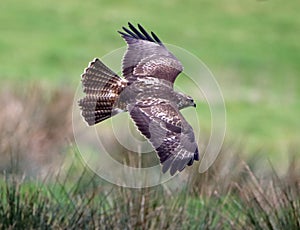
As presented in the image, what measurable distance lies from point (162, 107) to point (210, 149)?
620 centimetres

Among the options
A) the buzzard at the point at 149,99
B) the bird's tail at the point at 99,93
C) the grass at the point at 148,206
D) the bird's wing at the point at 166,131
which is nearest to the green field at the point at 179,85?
the grass at the point at 148,206

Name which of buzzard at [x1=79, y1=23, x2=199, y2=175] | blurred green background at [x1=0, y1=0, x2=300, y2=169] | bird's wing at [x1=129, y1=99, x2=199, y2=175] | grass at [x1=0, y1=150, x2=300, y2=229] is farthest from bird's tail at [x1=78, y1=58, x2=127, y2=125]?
blurred green background at [x1=0, y1=0, x2=300, y2=169]

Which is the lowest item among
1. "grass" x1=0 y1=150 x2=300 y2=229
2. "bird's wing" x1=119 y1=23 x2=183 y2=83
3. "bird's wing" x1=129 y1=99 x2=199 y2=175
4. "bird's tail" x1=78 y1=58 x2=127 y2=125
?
"grass" x1=0 y1=150 x2=300 y2=229

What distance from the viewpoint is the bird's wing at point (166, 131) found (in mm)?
6602

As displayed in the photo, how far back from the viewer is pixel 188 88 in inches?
1048

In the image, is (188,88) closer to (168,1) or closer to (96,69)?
(168,1)

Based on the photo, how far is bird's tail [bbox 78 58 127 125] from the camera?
688 cm

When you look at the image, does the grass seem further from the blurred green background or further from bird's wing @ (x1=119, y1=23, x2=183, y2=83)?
the blurred green background

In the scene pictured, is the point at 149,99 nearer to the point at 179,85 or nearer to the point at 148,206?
the point at 148,206

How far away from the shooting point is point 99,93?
6.99 meters

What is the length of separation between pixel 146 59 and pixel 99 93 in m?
0.43

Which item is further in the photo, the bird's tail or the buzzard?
the bird's tail

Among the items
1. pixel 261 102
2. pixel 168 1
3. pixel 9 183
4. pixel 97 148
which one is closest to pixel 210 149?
pixel 97 148

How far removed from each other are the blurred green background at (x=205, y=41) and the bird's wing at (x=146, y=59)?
18051 millimetres
